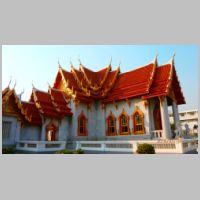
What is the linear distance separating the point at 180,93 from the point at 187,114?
3478cm

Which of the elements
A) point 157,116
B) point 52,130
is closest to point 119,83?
point 157,116

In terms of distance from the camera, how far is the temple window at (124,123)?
15.6 metres

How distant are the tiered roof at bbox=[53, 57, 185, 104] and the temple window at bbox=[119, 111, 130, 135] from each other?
4.69ft

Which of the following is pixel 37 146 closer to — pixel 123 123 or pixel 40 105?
pixel 40 105

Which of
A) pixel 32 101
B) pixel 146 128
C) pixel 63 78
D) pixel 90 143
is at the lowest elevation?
pixel 90 143

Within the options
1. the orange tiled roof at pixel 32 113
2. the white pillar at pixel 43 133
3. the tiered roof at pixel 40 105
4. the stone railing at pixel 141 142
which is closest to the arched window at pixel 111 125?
the tiered roof at pixel 40 105

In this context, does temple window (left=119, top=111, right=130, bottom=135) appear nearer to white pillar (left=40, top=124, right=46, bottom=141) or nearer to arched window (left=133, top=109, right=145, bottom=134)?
arched window (left=133, top=109, right=145, bottom=134)

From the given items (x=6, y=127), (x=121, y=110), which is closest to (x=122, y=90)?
(x=121, y=110)

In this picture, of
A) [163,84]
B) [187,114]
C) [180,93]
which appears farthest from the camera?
[187,114]

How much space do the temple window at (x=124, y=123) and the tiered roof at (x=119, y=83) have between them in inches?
56.3

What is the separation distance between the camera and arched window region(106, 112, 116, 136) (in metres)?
16.5

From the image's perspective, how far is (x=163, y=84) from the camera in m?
14.2

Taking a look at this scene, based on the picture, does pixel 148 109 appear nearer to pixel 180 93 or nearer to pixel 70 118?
pixel 180 93

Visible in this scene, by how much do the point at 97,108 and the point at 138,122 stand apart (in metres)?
4.62
